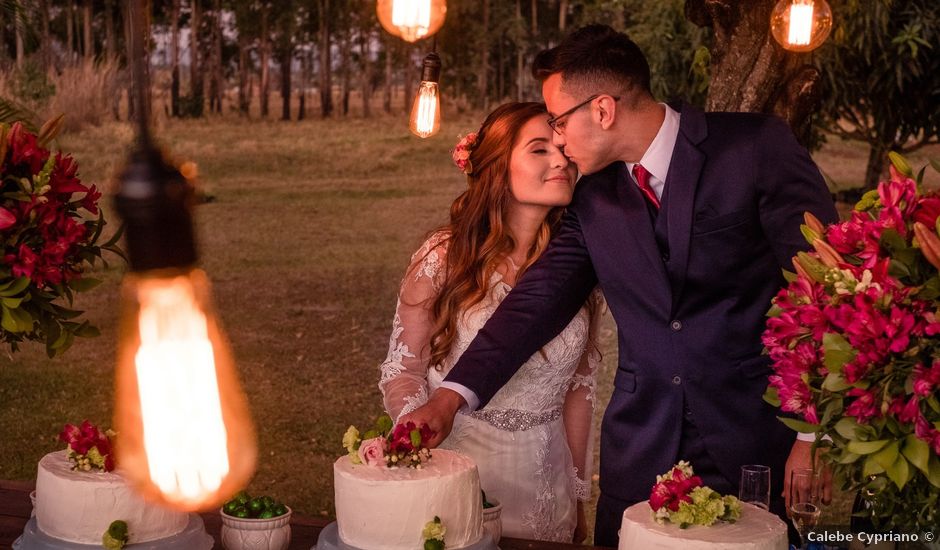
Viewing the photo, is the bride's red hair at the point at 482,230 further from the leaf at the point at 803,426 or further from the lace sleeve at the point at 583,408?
the leaf at the point at 803,426

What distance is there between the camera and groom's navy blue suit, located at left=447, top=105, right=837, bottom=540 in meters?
2.81

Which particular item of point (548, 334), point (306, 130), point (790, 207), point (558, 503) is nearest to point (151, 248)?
point (790, 207)

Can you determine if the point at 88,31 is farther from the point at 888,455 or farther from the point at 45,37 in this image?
the point at 888,455

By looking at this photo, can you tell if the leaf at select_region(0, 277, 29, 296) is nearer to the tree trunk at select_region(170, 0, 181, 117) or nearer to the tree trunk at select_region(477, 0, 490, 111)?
the tree trunk at select_region(170, 0, 181, 117)

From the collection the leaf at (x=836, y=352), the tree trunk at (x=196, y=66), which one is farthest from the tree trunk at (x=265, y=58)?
the leaf at (x=836, y=352)

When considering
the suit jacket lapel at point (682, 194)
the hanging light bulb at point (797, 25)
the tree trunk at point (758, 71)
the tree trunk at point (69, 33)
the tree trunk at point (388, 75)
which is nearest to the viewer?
the suit jacket lapel at point (682, 194)

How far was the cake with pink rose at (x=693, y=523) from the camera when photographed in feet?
6.73

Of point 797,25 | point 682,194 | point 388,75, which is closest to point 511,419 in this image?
point 682,194

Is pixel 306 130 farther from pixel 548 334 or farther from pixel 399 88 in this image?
pixel 548 334

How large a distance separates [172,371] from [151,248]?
0.24 metres

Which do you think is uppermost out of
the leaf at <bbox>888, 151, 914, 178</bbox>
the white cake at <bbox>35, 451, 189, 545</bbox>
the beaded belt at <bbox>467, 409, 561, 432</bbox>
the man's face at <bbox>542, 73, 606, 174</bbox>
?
the leaf at <bbox>888, 151, 914, 178</bbox>

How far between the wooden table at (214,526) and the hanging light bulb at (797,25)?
7.85ft

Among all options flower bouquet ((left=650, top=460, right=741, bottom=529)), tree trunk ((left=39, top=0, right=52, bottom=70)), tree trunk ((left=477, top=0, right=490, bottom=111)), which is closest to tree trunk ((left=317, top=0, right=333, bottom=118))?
tree trunk ((left=477, top=0, right=490, bottom=111))

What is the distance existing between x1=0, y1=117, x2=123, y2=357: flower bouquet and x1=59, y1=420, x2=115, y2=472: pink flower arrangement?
0.24 meters
